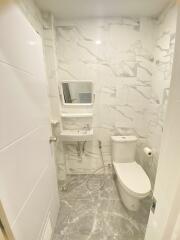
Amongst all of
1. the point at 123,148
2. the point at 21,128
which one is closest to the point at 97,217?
the point at 123,148

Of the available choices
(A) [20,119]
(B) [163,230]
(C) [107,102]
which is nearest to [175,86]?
(B) [163,230]

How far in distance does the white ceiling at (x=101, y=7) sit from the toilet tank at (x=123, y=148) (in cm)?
161

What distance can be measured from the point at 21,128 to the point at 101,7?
164 cm

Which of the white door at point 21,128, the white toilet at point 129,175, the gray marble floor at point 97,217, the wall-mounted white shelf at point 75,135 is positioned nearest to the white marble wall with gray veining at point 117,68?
the wall-mounted white shelf at point 75,135

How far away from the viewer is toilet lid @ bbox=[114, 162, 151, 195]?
4.63 ft

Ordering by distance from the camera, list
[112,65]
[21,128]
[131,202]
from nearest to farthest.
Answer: [21,128] < [131,202] < [112,65]

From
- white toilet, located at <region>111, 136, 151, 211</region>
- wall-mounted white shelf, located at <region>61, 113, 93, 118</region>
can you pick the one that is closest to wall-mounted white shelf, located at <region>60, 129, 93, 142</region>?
wall-mounted white shelf, located at <region>61, 113, 93, 118</region>

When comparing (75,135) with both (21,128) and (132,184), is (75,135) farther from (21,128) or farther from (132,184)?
(21,128)

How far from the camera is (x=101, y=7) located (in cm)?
153

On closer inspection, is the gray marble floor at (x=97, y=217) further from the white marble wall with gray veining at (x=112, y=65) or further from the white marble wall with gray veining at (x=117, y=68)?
the white marble wall with gray veining at (x=112, y=65)

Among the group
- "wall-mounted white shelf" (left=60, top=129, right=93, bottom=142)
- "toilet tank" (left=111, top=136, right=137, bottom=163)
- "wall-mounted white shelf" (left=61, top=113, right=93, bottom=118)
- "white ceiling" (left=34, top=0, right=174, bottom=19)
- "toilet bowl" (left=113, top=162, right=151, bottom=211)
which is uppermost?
"white ceiling" (left=34, top=0, right=174, bottom=19)

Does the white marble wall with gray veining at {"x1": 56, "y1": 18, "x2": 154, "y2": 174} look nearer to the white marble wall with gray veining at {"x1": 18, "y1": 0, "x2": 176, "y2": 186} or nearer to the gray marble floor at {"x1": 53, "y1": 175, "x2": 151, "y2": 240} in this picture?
the white marble wall with gray veining at {"x1": 18, "y1": 0, "x2": 176, "y2": 186}

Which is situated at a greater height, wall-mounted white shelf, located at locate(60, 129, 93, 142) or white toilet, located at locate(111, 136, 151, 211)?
wall-mounted white shelf, located at locate(60, 129, 93, 142)

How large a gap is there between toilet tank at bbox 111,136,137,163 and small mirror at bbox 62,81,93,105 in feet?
2.35
